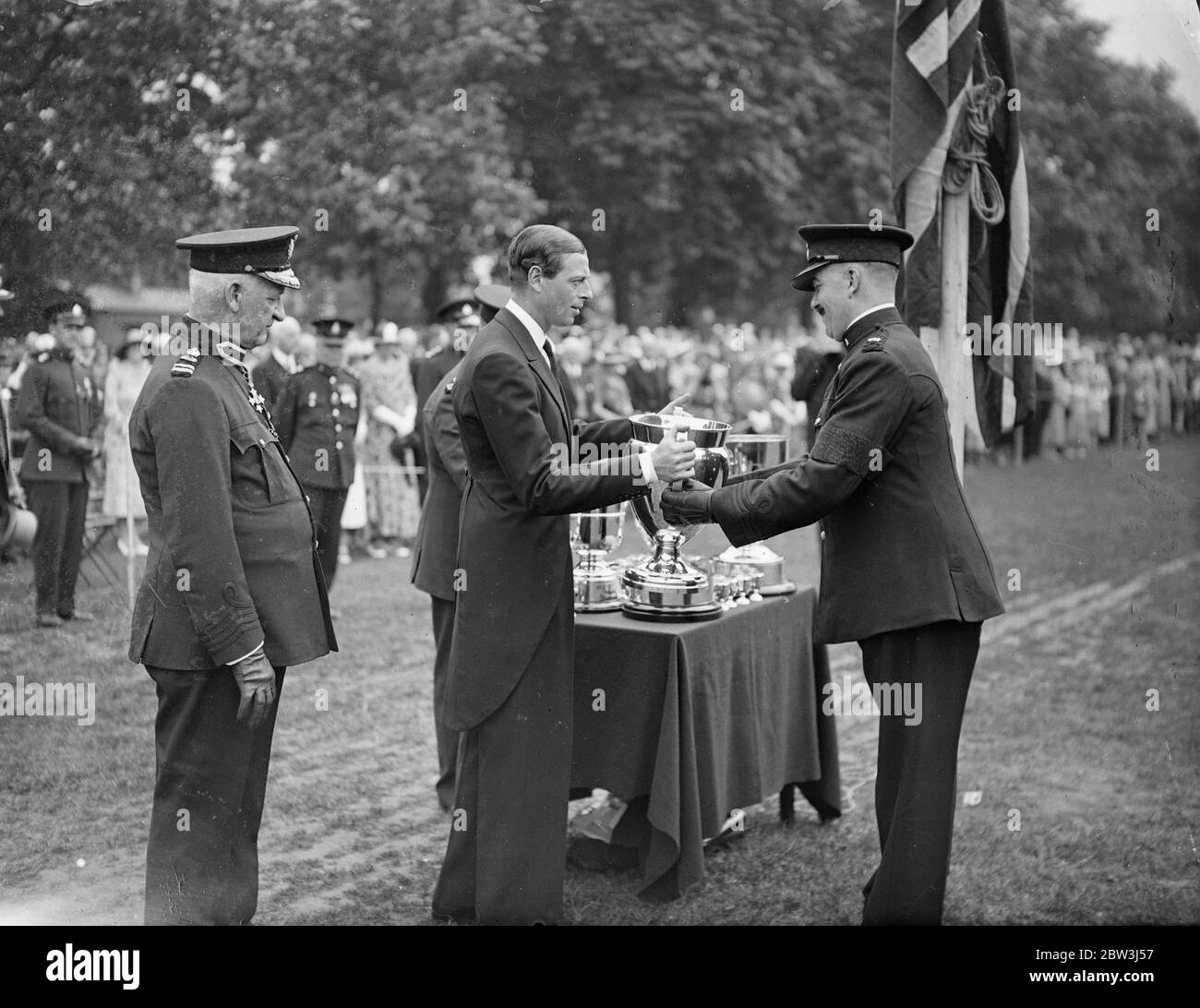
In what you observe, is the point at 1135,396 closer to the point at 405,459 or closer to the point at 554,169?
the point at 554,169

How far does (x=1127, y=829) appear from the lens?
17.1ft

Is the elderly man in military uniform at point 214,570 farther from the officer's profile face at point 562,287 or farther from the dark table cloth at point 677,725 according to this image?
the dark table cloth at point 677,725

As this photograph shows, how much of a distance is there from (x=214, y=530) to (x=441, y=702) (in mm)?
2142

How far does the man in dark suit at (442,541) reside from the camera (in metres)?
5.33

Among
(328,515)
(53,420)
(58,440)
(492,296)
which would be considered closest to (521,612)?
(492,296)

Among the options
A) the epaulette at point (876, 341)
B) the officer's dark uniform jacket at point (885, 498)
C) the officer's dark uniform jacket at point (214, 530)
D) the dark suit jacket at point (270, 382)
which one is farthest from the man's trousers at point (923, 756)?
the dark suit jacket at point (270, 382)

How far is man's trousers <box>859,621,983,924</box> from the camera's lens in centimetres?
396

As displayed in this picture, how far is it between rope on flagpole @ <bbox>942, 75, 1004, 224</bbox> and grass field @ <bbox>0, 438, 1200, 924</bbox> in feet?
8.02

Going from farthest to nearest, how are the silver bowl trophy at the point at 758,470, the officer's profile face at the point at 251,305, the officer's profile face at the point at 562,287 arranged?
the silver bowl trophy at the point at 758,470, the officer's profile face at the point at 562,287, the officer's profile face at the point at 251,305

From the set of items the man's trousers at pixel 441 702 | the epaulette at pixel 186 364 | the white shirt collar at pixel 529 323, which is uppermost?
the white shirt collar at pixel 529 323

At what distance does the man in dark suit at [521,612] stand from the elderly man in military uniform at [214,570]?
50cm

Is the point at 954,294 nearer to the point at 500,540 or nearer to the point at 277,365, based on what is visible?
the point at 500,540

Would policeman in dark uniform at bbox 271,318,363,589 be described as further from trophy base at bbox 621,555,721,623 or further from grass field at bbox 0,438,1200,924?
trophy base at bbox 621,555,721,623

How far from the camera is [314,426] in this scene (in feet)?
28.8
